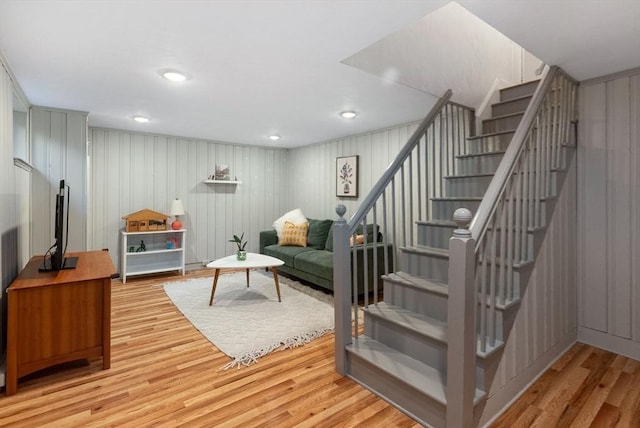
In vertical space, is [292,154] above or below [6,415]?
above

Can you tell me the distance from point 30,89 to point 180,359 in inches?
106

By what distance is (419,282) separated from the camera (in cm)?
229

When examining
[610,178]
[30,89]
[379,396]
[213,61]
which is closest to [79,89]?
[30,89]

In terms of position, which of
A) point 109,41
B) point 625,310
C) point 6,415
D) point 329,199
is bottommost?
point 6,415

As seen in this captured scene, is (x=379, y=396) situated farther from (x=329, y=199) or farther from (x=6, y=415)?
(x=329, y=199)

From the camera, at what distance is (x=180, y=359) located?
2.43 meters

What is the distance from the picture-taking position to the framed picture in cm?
484

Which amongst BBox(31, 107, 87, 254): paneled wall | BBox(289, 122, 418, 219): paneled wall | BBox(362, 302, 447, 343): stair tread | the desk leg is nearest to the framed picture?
BBox(289, 122, 418, 219): paneled wall

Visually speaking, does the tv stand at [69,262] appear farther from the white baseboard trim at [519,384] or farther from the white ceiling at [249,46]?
the white baseboard trim at [519,384]

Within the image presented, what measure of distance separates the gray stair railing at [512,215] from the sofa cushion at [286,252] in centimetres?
285

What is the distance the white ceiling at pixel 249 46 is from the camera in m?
1.67

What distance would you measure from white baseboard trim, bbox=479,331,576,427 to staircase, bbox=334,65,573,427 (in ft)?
0.51

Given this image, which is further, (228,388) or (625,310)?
(625,310)

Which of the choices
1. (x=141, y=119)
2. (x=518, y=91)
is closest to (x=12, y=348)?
(x=141, y=119)
